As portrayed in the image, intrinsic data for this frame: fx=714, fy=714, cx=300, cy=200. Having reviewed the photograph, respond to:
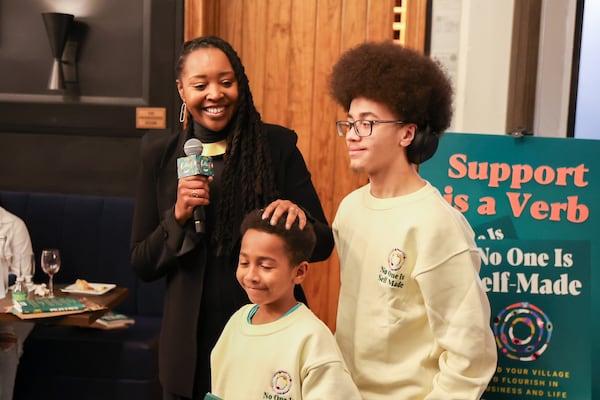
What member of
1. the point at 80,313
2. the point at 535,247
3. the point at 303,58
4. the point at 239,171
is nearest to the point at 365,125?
the point at 239,171

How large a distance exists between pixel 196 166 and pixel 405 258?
0.58 m

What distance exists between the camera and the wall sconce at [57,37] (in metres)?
4.23

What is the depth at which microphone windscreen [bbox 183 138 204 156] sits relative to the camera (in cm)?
183

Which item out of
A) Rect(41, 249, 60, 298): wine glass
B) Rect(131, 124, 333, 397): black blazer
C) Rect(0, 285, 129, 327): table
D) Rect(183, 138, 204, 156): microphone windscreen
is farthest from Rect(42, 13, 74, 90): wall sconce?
Rect(183, 138, 204, 156): microphone windscreen

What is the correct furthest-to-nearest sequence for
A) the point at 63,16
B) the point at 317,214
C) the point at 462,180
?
the point at 63,16, the point at 462,180, the point at 317,214

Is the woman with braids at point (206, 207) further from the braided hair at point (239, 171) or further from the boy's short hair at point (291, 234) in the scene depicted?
the boy's short hair at point (291, 234)

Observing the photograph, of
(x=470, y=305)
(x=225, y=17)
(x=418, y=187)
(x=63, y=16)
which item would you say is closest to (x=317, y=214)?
(x=418, y=187)

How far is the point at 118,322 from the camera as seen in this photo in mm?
3871

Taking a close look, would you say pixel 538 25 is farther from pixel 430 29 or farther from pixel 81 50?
pixel 81 50

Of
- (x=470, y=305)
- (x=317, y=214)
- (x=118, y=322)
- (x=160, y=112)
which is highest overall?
(x=160, y=112)

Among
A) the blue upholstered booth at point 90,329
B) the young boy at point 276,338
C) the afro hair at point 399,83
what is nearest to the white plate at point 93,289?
the blue upholstered booth at point 90,329

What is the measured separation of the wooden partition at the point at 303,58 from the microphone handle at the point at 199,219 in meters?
2.44

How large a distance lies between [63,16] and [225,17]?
37.8 inches

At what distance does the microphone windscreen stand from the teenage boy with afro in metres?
0.40
